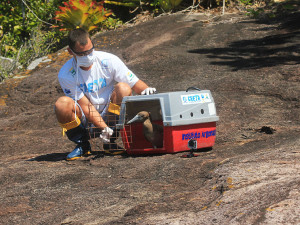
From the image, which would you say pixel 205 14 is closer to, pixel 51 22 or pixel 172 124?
pixel 51 22

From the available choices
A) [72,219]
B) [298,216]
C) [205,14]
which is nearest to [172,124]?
[72,219]

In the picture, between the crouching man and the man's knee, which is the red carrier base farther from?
the man's knee

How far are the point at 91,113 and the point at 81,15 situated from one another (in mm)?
6203

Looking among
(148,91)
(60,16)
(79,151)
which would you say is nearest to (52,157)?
(79,151)

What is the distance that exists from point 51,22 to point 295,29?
6813mm

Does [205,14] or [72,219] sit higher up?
[205,14]

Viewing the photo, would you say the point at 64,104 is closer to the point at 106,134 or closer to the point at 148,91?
the point at 106,134

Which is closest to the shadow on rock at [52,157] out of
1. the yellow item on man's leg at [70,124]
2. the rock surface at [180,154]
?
the rock surface at [180,154]

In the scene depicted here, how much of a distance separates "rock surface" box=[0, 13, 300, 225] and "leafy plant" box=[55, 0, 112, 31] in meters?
0.54

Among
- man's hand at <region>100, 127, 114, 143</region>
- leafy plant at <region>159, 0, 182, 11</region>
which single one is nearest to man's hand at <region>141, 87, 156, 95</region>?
man's hand at <region>100, 127, 114, 143</region>

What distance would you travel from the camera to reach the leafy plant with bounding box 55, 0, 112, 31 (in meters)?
9.95

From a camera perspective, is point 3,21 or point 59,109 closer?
point 59,109

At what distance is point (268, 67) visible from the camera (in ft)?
23.9

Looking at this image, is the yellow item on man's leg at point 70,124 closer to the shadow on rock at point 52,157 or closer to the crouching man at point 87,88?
the crouching man at point 87,88
